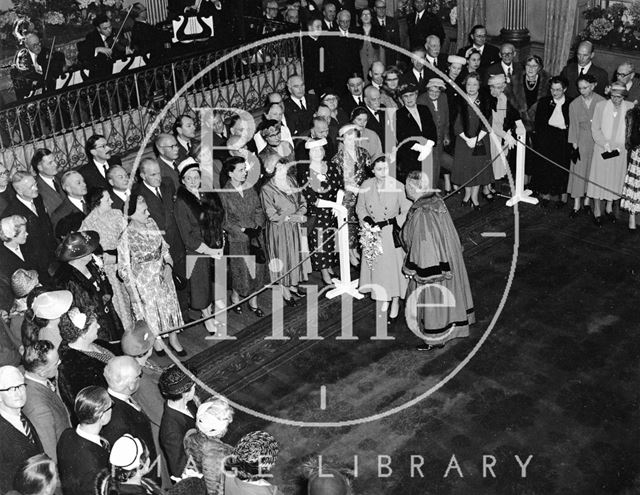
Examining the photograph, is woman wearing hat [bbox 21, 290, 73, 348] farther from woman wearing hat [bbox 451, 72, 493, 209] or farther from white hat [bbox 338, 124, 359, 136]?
woman wearing hat [bbox 451, 72, 493, 209]

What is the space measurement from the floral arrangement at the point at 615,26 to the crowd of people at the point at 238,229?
1.37 meters

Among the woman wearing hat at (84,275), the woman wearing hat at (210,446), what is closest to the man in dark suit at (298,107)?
the woman wearing hat at (84,275)

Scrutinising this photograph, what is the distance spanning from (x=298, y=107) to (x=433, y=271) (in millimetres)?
3552

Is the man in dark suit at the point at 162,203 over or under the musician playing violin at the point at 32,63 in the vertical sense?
under

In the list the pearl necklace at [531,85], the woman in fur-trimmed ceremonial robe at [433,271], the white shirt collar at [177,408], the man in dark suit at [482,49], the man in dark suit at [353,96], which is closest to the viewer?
the white shirt collar at [177,408]

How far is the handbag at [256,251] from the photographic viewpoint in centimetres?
888

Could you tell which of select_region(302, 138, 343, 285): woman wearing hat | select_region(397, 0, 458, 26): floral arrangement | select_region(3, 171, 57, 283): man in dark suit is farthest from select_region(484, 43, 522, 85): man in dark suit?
select_region(3, 171, 57, 283): man in dark suit

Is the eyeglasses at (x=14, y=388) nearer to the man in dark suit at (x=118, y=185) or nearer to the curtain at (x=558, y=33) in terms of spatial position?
the man in dark suit at (x=118, y=185)

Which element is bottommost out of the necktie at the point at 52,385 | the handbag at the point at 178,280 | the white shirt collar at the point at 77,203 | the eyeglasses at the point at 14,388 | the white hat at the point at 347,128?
the handbag at the point at 178,280

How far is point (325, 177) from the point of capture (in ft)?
30.1

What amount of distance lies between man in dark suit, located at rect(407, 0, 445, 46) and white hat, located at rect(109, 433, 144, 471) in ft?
35.0

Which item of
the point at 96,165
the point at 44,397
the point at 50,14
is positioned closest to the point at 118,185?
the point at 96,165

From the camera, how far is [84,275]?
24.3 ft

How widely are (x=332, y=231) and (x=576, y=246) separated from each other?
287 cm
